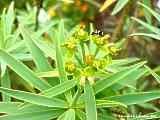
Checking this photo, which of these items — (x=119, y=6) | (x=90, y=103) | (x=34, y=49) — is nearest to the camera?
(x=90, y=103)

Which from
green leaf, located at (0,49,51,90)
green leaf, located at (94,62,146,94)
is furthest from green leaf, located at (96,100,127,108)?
green leaf, located at (0,49,51,90)

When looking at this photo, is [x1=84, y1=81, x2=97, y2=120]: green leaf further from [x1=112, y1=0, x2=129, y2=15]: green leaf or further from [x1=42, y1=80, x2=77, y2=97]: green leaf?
[x1=112, y1=0, x2=129, y2=15]: green leaf

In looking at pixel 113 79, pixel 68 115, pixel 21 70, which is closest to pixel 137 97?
pixel 113 79

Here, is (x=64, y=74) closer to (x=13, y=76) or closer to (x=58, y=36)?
(x=58, y=36)

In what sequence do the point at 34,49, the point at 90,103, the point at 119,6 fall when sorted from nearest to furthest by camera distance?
1. the point at 90,103
2. the point at 34,49
3. the point at 119,6

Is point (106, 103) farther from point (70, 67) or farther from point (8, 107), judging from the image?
point (8, 107)

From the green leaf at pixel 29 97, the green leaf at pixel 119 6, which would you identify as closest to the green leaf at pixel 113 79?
the green leaf at pixel 29 97

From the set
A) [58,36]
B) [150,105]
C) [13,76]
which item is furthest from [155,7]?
[58,36]
